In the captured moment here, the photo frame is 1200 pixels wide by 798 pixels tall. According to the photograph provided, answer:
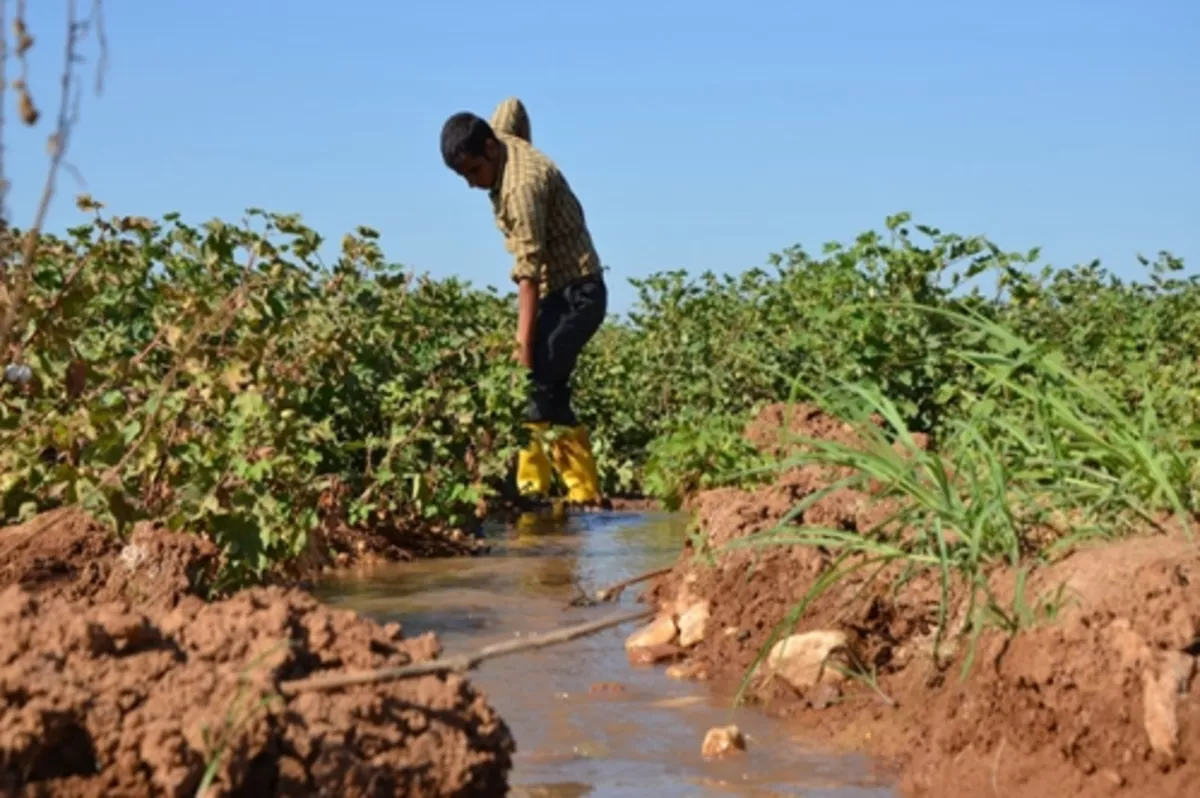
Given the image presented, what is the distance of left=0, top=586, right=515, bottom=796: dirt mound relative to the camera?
3164 mm

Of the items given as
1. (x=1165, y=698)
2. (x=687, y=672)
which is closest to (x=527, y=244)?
(x=687, y=672)

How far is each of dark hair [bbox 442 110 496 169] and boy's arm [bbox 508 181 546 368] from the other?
12.0 inches

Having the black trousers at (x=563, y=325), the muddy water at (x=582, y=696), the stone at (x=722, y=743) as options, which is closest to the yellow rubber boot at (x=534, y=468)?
the black trousers at (x=563, y=325)

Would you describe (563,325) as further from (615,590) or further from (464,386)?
(615,590)

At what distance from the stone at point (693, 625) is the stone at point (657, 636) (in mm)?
41

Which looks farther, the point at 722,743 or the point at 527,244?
the point at 527,244

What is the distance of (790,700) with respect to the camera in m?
5.39

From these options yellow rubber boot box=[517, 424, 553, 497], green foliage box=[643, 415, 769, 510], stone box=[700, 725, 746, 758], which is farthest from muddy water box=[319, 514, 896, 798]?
yellow rubber boot box=[517, 424, 553, 497]

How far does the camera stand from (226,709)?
3248mm

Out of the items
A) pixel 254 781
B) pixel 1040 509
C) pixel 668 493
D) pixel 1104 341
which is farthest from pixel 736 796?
pixel 1104 341

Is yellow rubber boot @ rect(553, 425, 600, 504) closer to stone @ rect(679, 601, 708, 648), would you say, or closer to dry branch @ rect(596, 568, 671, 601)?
dry branch @ rect(596, 568, 671, 601)

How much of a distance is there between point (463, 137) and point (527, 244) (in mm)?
618

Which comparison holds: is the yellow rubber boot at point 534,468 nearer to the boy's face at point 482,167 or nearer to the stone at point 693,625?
the boy's face at point 482,167

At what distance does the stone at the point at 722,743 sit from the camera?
190 inches
